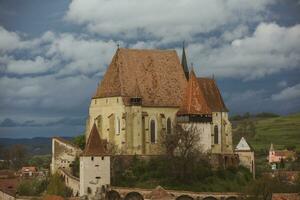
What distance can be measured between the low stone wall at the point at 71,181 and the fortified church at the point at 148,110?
163 mm

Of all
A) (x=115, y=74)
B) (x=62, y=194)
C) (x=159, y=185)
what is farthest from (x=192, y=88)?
(x=62, y=194)

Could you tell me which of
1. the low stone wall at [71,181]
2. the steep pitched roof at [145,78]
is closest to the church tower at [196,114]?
the steep pitched roof at [145,78]

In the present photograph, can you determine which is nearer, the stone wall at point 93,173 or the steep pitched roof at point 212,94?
the stone wall at point 93,173

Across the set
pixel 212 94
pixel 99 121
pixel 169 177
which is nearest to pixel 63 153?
pixel 99 121

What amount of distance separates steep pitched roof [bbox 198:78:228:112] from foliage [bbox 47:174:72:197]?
67.6 ft

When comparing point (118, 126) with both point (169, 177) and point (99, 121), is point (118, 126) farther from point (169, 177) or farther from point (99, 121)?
point (169, 177)

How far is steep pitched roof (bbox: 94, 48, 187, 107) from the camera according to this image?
88.3 meters

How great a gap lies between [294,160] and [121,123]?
6793cm

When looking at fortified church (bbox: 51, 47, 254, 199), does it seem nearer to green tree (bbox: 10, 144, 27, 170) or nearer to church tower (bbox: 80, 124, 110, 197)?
church tower (bbox: 80, 124, 110, 197)

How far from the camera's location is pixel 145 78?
8969 cm

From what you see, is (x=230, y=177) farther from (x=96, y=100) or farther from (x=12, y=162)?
(x=12, y=162)

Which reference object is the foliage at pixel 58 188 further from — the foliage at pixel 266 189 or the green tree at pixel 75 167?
the foliage at pixel 266 189

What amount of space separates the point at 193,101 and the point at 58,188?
19258mm

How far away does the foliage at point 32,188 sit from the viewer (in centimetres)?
8927
